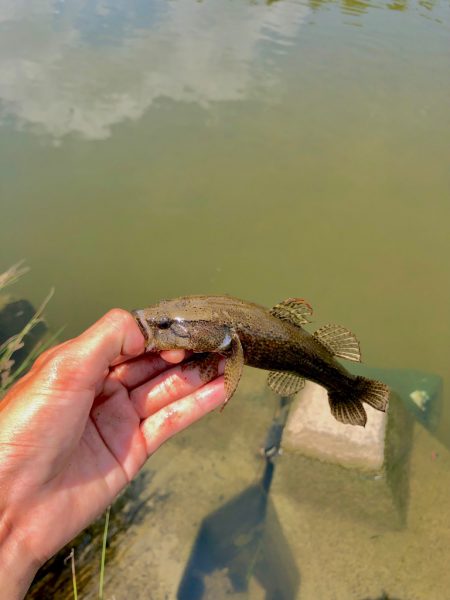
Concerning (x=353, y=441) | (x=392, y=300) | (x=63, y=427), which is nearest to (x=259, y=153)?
(x=392, y=300)

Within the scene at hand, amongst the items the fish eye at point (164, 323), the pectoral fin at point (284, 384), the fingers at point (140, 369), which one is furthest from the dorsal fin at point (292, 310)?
the fingers at point (140, 369)

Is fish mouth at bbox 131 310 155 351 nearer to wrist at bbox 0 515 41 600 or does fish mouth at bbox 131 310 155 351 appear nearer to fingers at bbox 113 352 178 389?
fingers at bbox 113 352 178 389

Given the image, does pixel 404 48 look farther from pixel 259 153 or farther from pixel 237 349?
pixel 237 349

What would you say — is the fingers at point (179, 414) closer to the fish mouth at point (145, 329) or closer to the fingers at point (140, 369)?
the fingers at point (140, 369)

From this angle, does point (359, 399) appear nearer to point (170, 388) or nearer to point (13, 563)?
point (170, 388)

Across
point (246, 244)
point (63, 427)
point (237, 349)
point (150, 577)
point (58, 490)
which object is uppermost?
point (237, 349)

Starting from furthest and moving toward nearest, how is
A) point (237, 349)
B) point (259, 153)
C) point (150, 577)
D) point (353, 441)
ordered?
point (259, 153) < point (353, 441) < point (150, 577) < point (237, 349)

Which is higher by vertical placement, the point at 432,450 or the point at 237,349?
the point at 237,349

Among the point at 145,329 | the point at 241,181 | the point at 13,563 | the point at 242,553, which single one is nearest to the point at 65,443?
the point at 13,563
